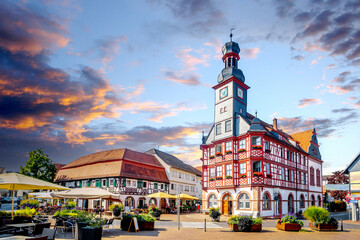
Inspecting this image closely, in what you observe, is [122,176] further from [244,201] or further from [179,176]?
[244,201]

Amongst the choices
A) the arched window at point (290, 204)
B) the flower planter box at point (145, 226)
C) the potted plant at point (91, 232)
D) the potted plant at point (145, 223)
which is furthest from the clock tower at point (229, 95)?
the potted plant at point (91, 232)

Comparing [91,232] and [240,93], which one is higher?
[240,93]

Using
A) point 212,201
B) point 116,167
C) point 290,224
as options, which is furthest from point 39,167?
point 290,224

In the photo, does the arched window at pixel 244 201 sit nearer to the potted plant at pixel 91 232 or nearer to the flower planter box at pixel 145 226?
the flower planter box at pixel 145 226

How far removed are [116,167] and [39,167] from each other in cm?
1921

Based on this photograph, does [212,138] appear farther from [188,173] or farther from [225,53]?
[188,173]

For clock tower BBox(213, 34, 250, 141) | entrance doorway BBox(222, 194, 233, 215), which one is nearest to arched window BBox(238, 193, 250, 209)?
entrance doorway BBox(222, 194, 233, 215)

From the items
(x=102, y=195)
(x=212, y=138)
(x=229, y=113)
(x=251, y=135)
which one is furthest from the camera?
(x=212, y=138)

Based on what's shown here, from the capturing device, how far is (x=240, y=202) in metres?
34.8

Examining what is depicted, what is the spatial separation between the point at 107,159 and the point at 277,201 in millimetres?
25942

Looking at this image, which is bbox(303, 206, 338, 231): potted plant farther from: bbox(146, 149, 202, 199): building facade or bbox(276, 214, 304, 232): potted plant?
bbox(146, 149, 202, 199): building facade

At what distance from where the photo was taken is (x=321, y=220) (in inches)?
863

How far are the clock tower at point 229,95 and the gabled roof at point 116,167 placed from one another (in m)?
14.8

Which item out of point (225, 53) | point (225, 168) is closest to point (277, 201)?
point (225, 168)
